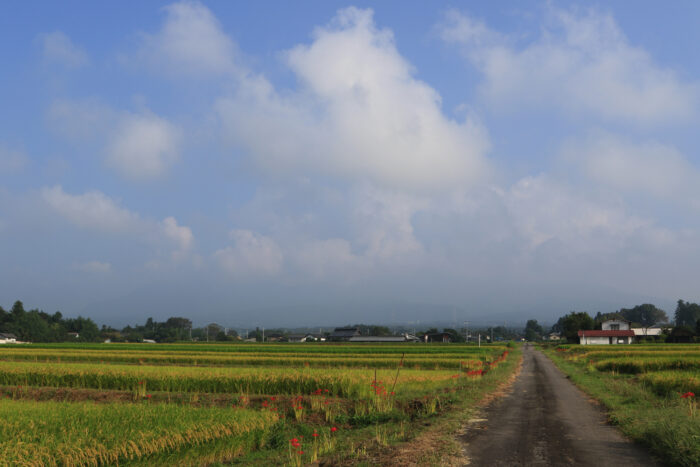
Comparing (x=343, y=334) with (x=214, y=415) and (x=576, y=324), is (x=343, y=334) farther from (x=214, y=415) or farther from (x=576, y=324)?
(x=214, y=415)

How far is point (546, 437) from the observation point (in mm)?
12109

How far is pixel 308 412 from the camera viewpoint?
15.6 m

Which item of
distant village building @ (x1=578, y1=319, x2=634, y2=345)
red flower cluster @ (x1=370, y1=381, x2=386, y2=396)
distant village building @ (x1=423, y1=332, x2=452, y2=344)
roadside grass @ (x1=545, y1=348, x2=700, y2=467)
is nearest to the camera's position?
roadside grass @ (x1=545, y1=348, x2=700, y2=467)

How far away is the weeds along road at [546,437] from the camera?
10086mm

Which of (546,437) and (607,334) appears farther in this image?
(607,334)

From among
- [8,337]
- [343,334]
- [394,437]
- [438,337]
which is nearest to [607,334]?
[438,337]

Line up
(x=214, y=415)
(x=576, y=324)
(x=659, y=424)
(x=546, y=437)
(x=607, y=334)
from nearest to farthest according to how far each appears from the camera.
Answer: (x=659, y=424)
(x=214, y=415)
(x=546, y=437)
(x=607, y=334)
(x=576, y=324)

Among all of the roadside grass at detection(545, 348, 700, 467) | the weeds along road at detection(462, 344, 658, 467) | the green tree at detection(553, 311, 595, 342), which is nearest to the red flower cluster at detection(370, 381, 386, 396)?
the weeds along road at detection(462, 344, 658, 467)

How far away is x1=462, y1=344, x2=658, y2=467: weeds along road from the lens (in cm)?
1009

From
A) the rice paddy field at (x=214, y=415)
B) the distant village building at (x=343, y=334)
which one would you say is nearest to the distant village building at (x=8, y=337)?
the distant village building at (x=343, y=334)

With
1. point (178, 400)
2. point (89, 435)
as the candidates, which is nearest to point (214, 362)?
point (178, 400)

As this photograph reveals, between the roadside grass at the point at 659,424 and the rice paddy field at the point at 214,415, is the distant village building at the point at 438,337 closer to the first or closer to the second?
the rice paddy field at the point at 214,415

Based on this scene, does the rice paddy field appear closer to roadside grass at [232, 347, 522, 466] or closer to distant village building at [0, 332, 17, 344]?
roadside grass at [232, 347, 522, 466]

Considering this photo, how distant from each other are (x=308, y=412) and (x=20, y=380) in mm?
17618
